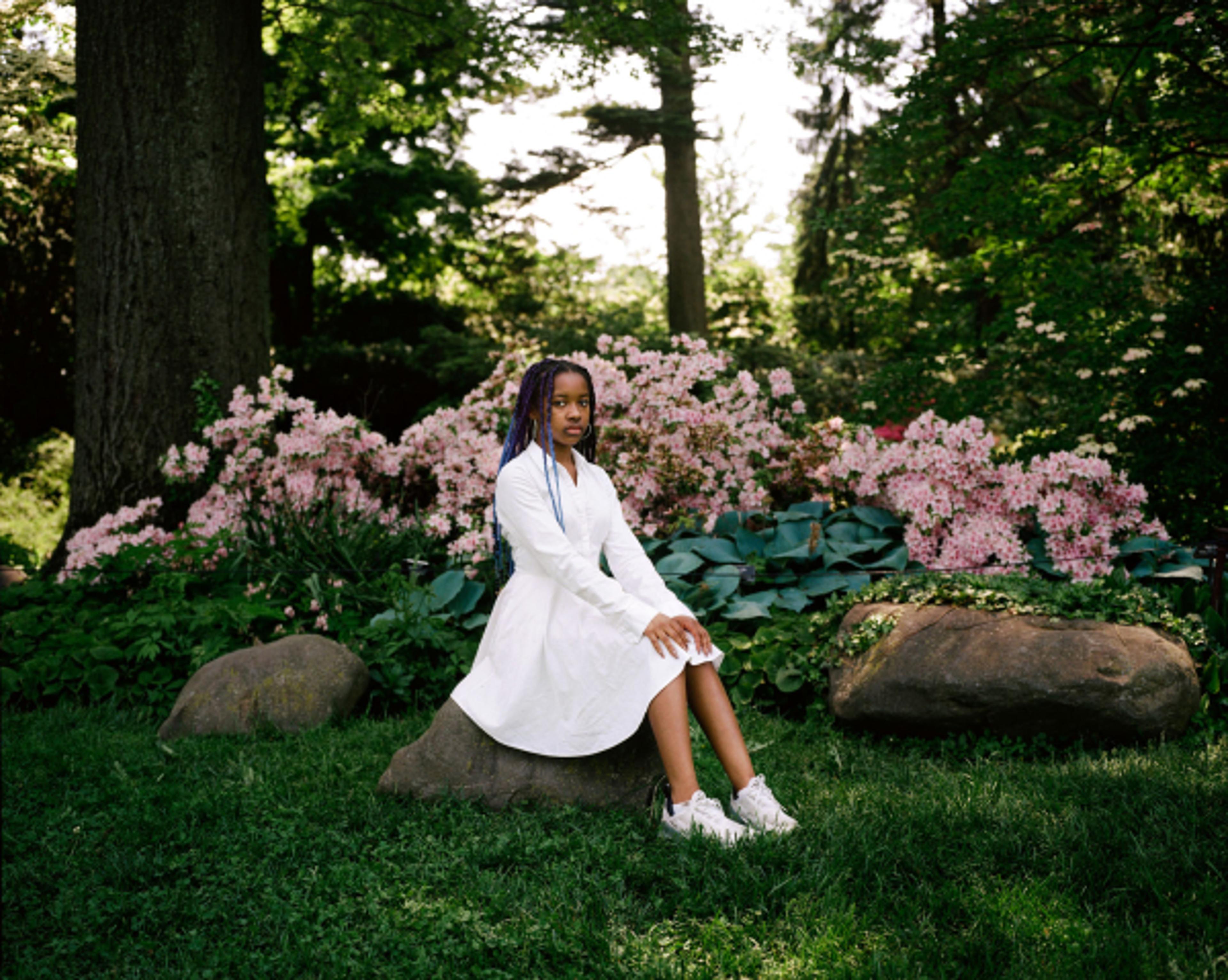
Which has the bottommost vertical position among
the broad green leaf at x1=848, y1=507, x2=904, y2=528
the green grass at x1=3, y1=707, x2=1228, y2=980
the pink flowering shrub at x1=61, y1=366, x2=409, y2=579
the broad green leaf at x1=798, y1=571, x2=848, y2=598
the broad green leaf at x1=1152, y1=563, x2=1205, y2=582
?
the green grass at x1=3, y1=707, x2=1228, y2=980

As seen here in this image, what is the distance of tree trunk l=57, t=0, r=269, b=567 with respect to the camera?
6.41 m

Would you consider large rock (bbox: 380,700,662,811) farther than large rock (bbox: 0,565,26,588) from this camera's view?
No

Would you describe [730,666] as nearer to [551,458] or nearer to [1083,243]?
[551,458]

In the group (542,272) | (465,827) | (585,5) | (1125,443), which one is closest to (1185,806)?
(465,827)

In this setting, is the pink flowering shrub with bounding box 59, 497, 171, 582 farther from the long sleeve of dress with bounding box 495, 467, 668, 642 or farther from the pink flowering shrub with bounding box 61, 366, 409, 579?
the long sleeve of dress with bounding box 495, 467, 668, 642

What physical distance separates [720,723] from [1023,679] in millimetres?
1347

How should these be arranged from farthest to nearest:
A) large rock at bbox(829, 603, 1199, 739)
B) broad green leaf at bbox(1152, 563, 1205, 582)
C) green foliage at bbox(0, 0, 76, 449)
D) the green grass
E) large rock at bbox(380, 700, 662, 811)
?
1. green foliage at bbox(0, 0, 76, 449)
2. broad green leaf at bbox(1152, 563, 1205, 582)
3. large rock at bbox(829, 603, 1199, 739)
4. large rock at bbox(380, 700, 662, 811)
5. the green grass

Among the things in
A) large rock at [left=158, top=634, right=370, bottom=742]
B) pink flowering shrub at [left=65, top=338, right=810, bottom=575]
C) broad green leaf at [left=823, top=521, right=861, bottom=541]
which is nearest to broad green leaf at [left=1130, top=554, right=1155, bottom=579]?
broad green leaf at [left=823, top=521, right=861, bottom=541]

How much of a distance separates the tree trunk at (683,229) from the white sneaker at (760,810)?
1037cm

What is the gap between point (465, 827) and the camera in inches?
118

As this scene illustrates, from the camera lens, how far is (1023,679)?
142 inches

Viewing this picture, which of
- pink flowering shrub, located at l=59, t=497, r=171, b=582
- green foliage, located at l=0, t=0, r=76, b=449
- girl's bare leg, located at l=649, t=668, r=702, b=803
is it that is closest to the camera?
girl's bare leg, located at l=649, t=668, r=702, b=803

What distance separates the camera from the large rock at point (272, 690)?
4.15 metres

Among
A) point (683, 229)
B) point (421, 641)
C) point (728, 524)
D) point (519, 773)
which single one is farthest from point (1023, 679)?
point (683, 229)
